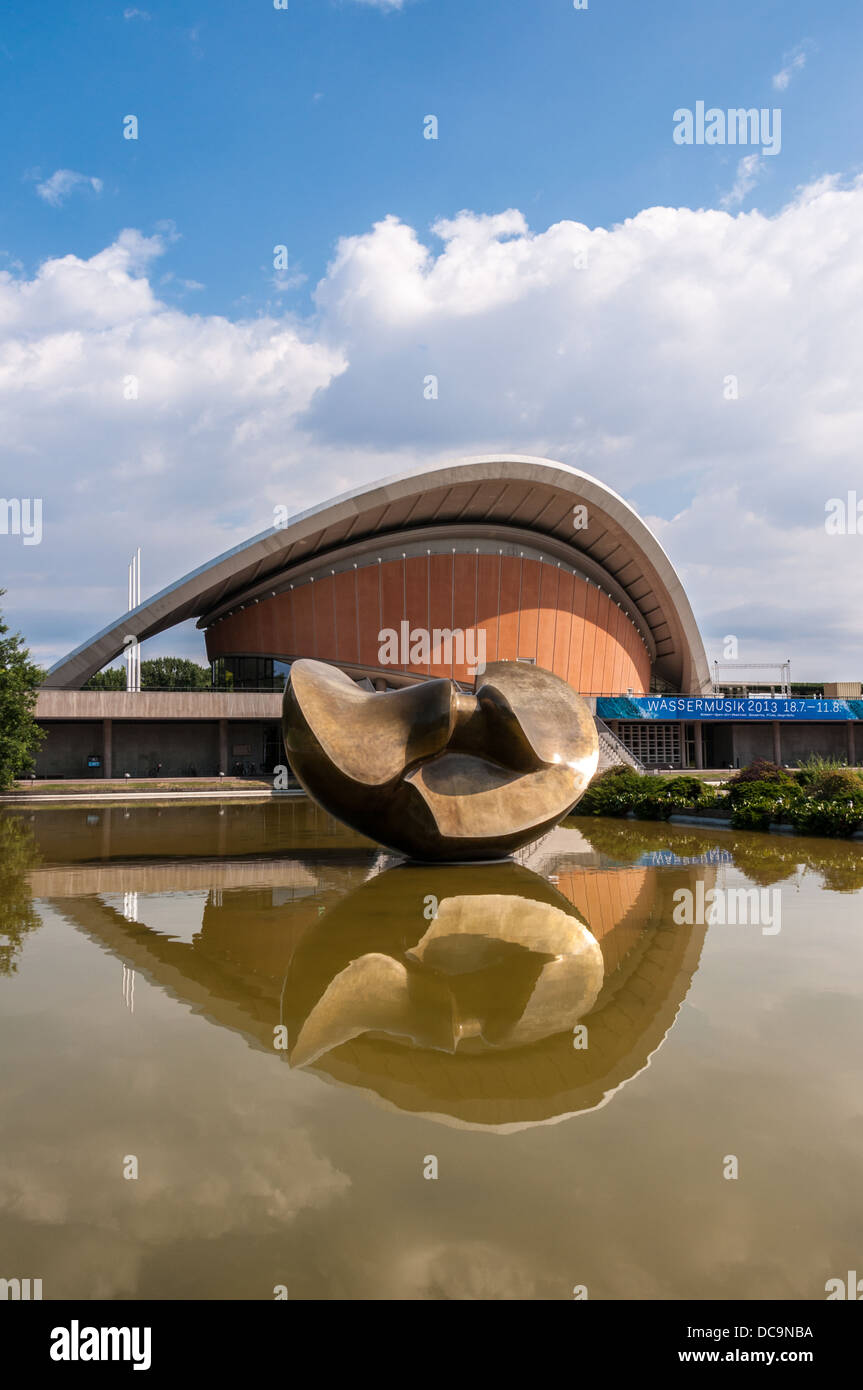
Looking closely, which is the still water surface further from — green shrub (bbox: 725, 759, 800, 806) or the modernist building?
the modernist building

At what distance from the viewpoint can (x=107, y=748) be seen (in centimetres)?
3819

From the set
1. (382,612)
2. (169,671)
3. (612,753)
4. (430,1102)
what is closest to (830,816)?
(430,1102)

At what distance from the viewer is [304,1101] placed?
4.97 meters

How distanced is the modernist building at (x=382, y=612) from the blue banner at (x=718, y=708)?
0.28 meters

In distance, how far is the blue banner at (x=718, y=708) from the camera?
4103cm

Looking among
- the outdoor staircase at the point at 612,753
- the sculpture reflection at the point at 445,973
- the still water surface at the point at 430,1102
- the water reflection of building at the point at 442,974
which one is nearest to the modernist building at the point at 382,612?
the outdoor staircase at the point at 612,753

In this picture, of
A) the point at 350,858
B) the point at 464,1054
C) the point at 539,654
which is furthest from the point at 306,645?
the point at 464,1054

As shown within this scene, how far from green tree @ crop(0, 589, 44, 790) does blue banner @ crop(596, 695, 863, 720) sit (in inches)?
930

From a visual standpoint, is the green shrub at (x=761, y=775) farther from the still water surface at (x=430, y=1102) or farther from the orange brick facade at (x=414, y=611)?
the orange brick facade at (x=414, y=611)

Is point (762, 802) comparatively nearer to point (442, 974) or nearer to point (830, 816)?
point (830, 816)

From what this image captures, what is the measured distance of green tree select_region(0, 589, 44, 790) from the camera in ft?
99.3

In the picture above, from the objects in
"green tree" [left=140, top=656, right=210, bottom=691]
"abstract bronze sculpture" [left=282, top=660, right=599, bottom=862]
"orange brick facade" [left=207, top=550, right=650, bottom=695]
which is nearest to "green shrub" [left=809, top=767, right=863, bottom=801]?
"abstract bronze sculpture" [left=282, top=660, right=599, bottom=862]

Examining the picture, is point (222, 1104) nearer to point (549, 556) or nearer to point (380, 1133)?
point (380, 1133)
